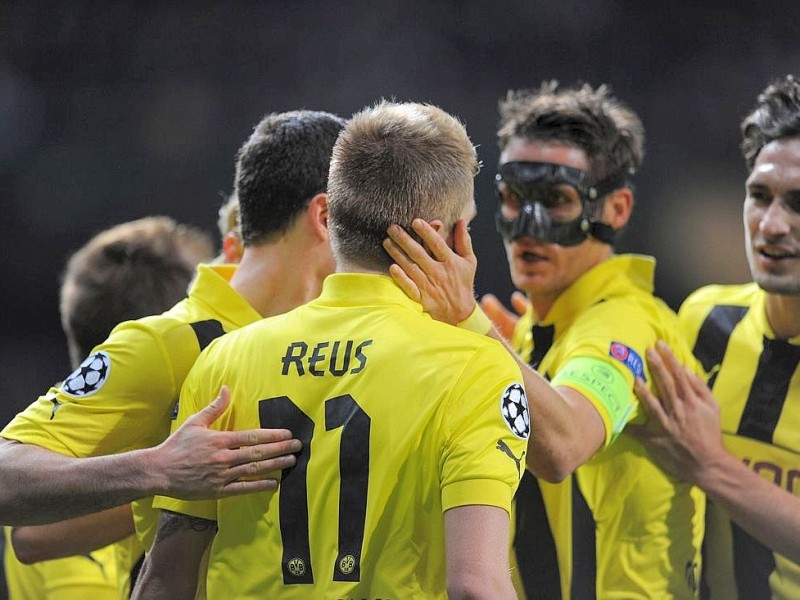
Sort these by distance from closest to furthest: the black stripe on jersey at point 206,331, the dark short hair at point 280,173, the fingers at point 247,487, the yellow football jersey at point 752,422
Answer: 1. the fingers at point 247,487
2. the black stripe on jersey at point 206,331
3. the dark short hair at point 280,173
4. the yellow football jersey at point 752,422

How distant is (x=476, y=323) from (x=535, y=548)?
1.18 meters

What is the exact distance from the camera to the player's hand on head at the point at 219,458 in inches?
76.4

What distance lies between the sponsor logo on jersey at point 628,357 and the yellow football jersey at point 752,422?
487 mm

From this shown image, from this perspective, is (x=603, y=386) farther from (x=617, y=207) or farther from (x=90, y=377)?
(x=90, y=377)

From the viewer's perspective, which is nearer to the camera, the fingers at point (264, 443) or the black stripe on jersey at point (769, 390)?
the fingers at point (264, 443)

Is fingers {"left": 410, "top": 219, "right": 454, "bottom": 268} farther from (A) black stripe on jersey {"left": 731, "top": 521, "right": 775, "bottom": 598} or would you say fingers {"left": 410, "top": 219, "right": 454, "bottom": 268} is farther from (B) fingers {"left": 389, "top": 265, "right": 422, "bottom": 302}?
(A) black stripe on jersey {"left": 731, "top": 521, "right": 775, "bottom": 598}

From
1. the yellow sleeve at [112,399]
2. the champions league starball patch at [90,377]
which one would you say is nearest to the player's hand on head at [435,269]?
the yellow sleeve at [112,399]

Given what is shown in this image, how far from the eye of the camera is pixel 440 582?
74.5 inches

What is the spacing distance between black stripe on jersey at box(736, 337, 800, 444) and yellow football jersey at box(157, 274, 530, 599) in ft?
5.15

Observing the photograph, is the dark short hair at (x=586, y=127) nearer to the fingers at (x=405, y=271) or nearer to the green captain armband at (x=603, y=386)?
the green captain armband at (x=603, y=386)

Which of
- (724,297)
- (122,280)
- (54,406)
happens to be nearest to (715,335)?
(724,297)

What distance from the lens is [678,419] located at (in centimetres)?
304

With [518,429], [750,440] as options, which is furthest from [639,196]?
[518,429]

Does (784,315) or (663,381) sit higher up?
(784,315)
